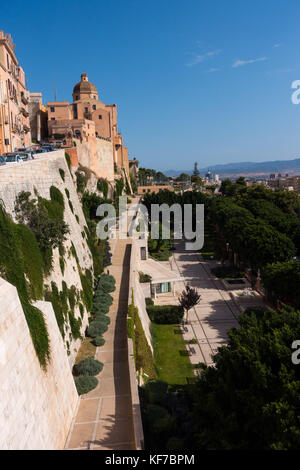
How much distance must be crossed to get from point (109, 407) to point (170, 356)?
8461 millimetres

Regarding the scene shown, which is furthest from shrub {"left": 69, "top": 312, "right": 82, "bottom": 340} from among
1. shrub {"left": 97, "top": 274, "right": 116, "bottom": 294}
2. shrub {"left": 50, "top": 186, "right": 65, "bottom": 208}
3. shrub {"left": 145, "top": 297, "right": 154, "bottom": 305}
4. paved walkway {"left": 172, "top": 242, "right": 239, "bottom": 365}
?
shrub {"left": 145, "top": 297, "right": 154, "bottom": 305}

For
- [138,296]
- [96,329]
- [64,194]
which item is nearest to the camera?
[96,329]

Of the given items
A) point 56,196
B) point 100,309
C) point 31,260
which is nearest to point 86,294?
point 100,309

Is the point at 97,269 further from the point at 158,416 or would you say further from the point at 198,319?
the point at 158,416

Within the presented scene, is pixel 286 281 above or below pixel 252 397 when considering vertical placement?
below

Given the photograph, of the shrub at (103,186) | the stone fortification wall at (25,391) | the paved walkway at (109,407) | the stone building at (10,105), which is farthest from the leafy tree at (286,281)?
the shrub at (103,186)

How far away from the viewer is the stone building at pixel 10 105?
1147 inches

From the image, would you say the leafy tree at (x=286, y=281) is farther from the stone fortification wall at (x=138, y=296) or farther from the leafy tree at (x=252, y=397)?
the leafy tree at (x=252, y=397)

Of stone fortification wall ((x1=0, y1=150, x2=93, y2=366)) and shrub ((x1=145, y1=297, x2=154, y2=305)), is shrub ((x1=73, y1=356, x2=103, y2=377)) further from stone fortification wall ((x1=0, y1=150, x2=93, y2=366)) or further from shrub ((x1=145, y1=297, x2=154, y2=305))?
shrub ((x1=145, y1=297, x2=154, y2=305))

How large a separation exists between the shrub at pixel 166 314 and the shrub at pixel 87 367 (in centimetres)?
1083

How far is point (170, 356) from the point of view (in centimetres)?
2012

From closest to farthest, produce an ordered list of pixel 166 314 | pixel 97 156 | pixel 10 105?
1. pixel 166 314
2. pixel 10 105
3. pixel 97 156

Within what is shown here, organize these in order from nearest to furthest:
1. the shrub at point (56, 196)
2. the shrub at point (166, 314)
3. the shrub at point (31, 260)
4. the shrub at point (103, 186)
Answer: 1. the shrub at point (31, 260)
2. the shrub at point (56, 196)
3. the shrub at point (166, 314)
4. the shrub at point (103, 186)

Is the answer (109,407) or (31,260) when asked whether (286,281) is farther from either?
(31,260)
